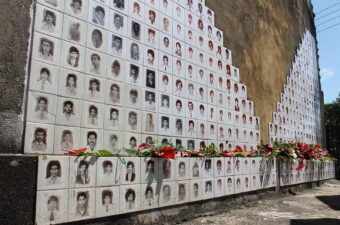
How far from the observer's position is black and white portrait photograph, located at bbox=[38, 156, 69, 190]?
100 inches

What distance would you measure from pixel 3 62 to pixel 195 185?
2.59 metres

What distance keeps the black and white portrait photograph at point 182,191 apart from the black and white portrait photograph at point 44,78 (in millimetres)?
1784

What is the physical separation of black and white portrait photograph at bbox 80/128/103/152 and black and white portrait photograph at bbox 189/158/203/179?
126 cm

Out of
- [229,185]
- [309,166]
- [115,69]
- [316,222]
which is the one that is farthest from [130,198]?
[309,166]

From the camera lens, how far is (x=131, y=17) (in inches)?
156

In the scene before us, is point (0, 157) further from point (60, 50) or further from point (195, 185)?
point (195, 185)

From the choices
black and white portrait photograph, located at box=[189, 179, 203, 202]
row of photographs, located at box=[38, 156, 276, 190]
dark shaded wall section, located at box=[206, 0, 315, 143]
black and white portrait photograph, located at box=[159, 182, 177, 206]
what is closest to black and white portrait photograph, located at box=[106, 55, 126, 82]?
row of photographs, located at box=[38, 156, 276, 190]

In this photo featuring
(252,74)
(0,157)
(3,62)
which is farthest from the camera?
(252,74)

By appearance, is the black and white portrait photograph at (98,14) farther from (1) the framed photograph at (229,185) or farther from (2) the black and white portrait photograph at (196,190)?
(1) the framed photograph at (229,185)

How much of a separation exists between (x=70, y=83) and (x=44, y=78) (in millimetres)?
278

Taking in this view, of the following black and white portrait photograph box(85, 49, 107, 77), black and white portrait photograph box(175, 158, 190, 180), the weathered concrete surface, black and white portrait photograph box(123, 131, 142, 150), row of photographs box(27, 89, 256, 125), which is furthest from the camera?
black and white portrait photograph box(175, 158, 190, 180)

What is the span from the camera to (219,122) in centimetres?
541

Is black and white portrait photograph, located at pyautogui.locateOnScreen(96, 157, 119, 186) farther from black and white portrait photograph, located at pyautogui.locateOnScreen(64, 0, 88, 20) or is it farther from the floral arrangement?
black and white portrait photograph, located at pyautogui.locateOnScreen(64, 0, 88, 20)

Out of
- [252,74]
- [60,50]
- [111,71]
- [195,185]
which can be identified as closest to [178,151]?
[195,185]
